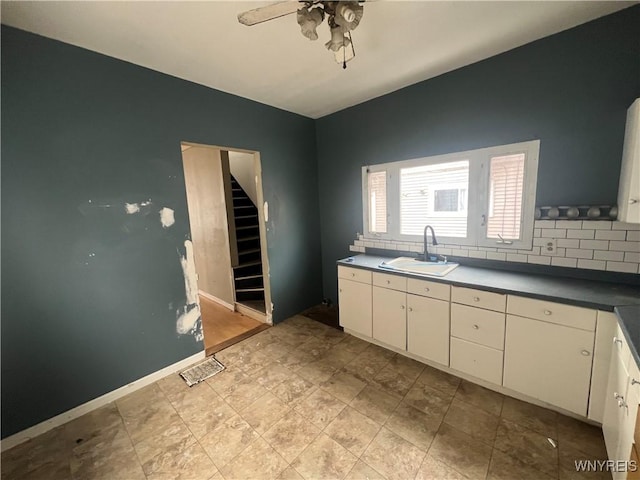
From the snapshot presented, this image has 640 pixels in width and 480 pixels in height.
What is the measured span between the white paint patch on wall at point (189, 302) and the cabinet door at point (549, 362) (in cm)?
264

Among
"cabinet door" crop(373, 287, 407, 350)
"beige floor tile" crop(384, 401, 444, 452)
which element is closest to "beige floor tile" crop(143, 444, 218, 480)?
"beige floor tile" crop(384, 401, 444, 452)

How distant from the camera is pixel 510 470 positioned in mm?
1384

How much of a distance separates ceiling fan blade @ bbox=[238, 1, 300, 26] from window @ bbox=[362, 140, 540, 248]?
5.97 feet

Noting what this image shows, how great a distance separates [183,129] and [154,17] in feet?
2.86

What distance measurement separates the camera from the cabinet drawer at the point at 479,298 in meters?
1.79

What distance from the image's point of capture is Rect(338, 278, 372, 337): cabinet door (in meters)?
2.59

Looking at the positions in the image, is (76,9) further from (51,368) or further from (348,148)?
(348,148)

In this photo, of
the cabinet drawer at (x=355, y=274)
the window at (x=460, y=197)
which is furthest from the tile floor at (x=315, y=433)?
the window at (x=460, y=197)

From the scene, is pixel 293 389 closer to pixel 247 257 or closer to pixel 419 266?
pixel 419 266

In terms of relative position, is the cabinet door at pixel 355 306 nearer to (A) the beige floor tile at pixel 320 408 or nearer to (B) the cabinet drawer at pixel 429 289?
(B) the cabinet drawer at pixel 429 289

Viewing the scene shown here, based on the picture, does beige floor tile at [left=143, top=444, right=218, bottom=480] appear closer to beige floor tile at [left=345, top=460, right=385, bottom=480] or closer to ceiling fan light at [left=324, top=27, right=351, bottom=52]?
beige floor tile at [left=345, top=460, right=385, bottom=480]

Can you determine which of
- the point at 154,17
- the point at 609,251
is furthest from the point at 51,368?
the point at 609,251


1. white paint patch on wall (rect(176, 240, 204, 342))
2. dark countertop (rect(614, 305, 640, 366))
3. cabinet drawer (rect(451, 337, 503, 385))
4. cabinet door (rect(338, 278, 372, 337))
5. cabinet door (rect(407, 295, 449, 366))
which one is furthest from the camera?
cabinet door (rect(338, 278, 372, 337))

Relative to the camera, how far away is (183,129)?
2262 mm
